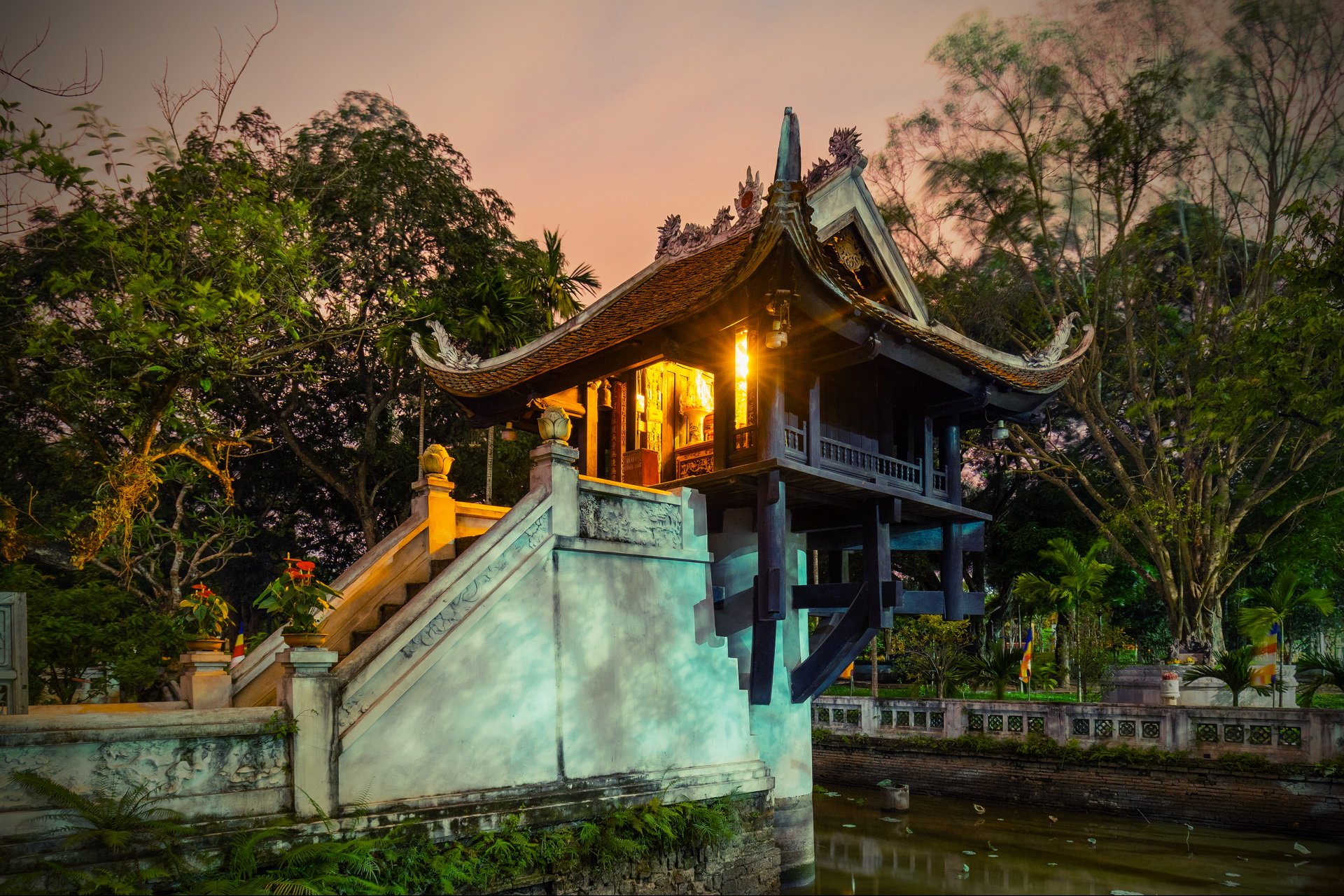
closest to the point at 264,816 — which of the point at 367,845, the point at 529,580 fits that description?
the point at 367,845

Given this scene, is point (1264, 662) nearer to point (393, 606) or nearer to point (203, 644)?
point (393, 606)

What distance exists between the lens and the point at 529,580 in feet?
27.6

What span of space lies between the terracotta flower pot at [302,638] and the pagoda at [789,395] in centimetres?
436

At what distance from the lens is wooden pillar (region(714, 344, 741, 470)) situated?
10.2 metres

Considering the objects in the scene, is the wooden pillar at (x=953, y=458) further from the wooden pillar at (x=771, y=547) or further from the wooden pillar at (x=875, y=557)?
the wooden pillar at (x=771, y=547)

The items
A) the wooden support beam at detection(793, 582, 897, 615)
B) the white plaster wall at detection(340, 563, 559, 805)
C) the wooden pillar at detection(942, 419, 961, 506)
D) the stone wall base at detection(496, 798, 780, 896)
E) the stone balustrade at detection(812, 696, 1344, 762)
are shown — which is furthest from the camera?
the stone balustrade at detection(812, 696, 1344, 762)

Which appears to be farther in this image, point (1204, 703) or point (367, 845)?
point (1204, 703)

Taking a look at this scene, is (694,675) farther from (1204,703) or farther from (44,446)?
(44,446)

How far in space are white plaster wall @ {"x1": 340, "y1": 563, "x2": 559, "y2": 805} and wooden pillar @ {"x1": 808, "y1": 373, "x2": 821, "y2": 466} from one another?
123 inches

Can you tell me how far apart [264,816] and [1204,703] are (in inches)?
624

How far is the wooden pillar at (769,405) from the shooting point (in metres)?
9.49

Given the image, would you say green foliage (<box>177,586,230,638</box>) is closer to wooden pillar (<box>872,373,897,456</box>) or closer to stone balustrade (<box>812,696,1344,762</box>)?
wooden pillar (<box>872,373,897,456</box>)

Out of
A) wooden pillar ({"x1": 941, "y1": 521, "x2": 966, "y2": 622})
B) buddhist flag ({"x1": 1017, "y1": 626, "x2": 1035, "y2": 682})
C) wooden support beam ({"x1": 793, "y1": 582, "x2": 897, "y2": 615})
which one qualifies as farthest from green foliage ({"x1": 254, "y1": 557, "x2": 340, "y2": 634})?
buddhist flag ({"x1": 1017, "y1": 626, "x2": 1035, "y2": 682})

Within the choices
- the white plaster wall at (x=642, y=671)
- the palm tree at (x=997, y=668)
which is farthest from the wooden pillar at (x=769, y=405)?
the palm tree at (x=997, y=668)
